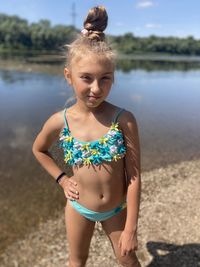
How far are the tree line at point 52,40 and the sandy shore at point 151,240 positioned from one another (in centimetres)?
7525

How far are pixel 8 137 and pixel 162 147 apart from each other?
493cm

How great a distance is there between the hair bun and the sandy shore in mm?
3212

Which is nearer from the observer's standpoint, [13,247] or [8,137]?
[13,247]

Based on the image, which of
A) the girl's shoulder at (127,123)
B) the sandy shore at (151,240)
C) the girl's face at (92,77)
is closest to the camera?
the girl's face at (92,77)

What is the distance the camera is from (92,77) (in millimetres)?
2756

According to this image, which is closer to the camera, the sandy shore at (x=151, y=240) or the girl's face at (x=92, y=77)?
the girl's face at (x=92, y=77)

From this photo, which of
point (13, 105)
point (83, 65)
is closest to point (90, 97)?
point (83, 65)

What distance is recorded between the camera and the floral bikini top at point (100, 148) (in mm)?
2904

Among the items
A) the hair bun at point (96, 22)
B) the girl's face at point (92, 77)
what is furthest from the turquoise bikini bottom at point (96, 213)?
the hair bun at point (96, 22)

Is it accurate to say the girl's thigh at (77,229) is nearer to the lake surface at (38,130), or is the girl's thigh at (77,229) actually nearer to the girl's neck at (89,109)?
the lake surface at (38,130)

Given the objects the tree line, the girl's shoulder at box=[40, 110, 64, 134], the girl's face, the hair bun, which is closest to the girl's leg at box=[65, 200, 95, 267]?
the girl's shoulder at box=[40, 110, 64, 134]

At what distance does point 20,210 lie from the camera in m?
6.84

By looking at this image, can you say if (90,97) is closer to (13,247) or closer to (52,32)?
(13,247)

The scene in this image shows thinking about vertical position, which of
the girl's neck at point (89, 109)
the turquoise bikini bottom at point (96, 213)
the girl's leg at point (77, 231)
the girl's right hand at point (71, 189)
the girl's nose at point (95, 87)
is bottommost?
the girl's leg at point (77, 231)
